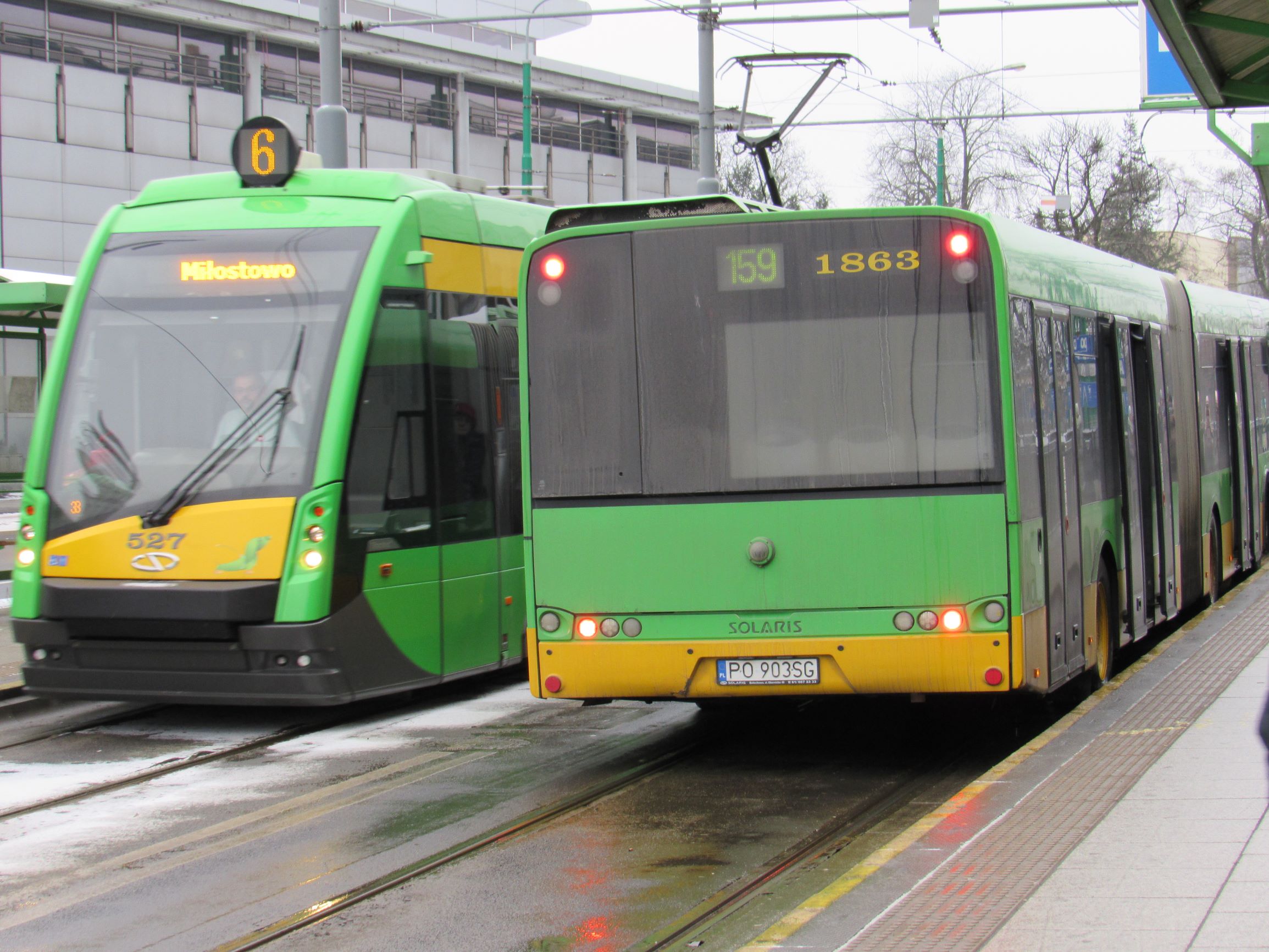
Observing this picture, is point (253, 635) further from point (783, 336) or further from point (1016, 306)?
point (1016, 306)

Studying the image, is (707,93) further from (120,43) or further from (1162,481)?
(120,43)

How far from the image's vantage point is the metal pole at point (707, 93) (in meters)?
20.7

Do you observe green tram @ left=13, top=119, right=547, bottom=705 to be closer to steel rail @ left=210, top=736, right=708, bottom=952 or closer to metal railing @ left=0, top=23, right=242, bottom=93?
steel rail @ left=210, top=736, right=708, bottom=952

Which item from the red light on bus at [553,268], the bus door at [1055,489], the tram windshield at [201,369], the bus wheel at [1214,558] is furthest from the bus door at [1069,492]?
the bus wheel at [1214,558]

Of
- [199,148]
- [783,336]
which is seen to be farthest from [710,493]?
[199,148]

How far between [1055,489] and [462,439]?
387 cm

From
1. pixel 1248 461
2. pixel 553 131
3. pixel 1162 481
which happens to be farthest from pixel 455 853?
pixel 553 131

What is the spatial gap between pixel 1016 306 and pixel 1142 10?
45.3 ft

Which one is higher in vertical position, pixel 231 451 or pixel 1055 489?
pixel 231 451

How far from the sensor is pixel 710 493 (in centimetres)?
825

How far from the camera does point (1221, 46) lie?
895cm

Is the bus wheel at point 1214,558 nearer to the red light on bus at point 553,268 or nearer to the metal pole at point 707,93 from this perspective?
the metal pole at point 707,93

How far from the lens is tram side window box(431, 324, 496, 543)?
10.8 m

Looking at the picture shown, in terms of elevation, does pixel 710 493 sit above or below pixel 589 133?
below
